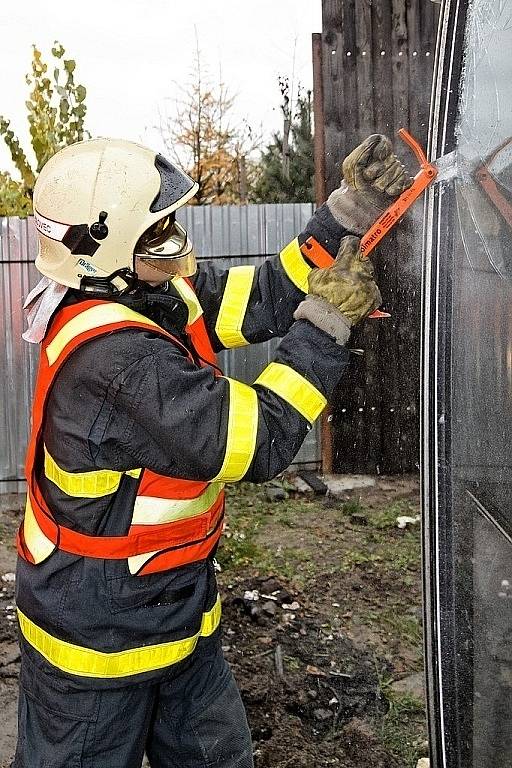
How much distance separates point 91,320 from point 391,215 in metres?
0.89

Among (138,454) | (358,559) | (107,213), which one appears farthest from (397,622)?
(107,213)

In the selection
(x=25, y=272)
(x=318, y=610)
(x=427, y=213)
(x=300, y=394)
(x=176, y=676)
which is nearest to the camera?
(x=427, y=213)

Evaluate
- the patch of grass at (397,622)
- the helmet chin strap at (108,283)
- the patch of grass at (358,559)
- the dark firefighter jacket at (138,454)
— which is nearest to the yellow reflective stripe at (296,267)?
the dark firefighter jacket at (138,454)

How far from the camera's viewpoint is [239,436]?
1923mm

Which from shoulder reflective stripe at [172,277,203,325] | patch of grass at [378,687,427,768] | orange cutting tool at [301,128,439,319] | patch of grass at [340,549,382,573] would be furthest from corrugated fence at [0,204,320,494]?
shoulder reflective stripe at [172,277,203,325]

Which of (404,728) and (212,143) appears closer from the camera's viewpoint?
(404,728)

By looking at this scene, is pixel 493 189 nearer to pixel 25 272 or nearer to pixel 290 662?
pixel 290 662

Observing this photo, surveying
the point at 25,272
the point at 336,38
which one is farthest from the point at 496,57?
the point at 25,272

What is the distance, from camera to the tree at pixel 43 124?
24.2 feet

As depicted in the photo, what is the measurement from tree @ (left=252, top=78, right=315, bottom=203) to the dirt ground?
6.13 meters

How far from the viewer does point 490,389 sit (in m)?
1.57

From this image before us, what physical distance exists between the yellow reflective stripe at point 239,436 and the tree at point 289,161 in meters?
9.24

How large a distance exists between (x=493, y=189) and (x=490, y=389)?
37 cm

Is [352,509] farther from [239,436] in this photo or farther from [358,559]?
[239,436]
